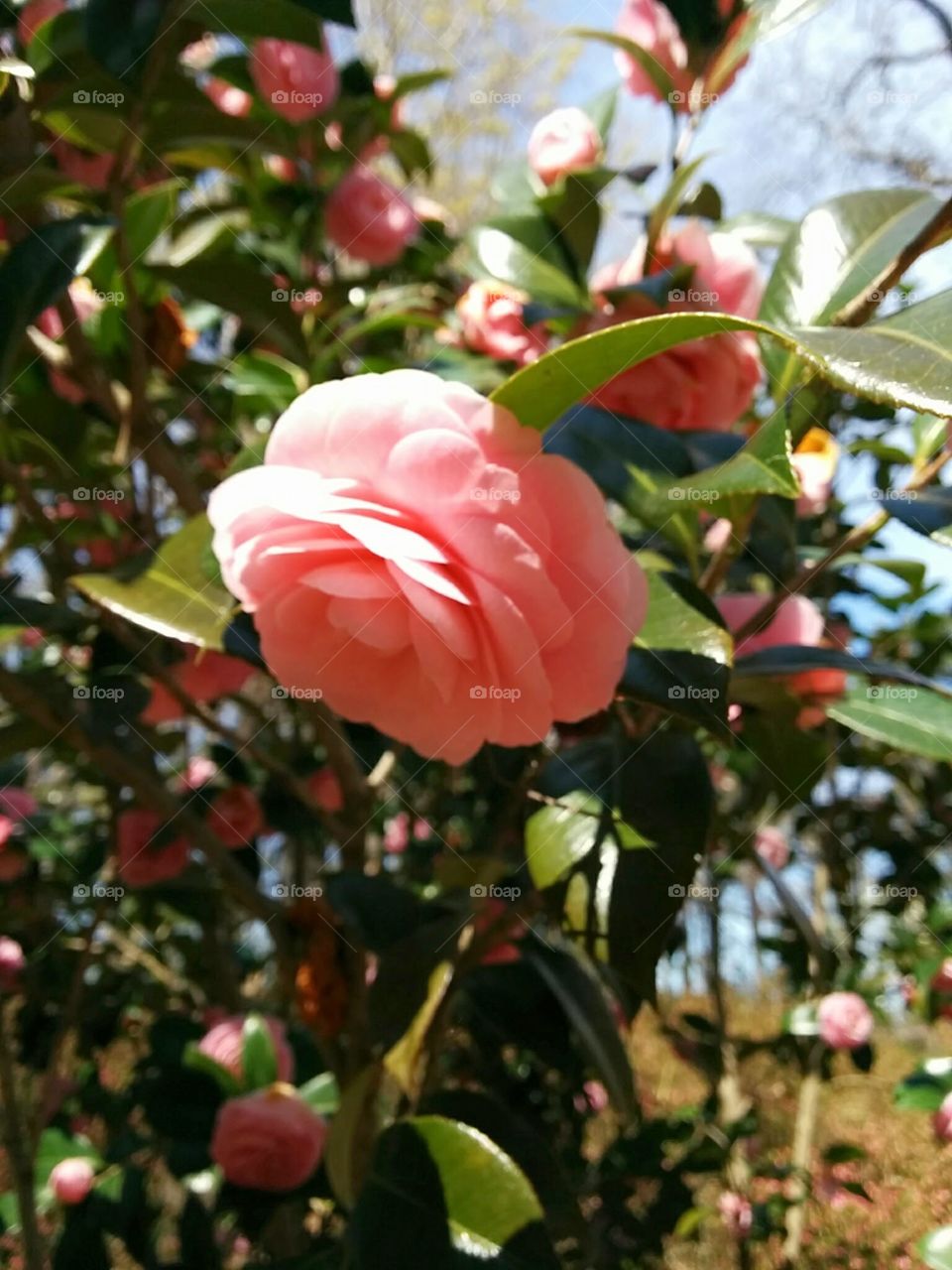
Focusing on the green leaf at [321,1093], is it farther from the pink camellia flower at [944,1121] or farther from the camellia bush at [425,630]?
the pink camellia flower at [944,1121]

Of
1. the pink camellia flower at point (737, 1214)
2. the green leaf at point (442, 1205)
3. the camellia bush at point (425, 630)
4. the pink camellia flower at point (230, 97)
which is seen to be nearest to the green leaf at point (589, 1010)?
the camellia bush at point (425, 630)

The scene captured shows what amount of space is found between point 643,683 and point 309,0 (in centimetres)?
48

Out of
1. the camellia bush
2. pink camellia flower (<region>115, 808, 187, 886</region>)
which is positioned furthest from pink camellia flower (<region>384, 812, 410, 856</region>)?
pink camellia flower (<region>115, 808, 187, 886</region>)

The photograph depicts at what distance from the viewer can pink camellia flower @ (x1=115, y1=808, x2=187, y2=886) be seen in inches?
38.8

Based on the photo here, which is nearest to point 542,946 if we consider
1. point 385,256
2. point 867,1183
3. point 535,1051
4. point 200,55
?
point 535,1051

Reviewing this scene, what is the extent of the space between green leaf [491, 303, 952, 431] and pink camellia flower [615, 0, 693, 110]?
51 centimetres

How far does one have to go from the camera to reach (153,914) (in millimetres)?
1385

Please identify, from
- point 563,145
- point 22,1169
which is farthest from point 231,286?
point 22,1169

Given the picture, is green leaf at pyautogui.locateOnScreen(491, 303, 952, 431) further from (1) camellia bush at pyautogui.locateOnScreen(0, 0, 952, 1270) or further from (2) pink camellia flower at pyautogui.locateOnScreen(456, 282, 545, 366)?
(2) pink camellia flower at pyautogui.locateOnScreen(456, 282, 545, 366)

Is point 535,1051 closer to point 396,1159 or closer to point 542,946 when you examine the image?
point 542,946

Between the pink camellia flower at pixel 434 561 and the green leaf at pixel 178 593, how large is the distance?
0.08 meters

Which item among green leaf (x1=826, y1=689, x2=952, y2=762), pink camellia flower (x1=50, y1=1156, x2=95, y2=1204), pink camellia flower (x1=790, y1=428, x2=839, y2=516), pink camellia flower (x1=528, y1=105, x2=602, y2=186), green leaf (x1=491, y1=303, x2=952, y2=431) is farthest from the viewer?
pink camellia flower (x1=50, y1=1156, x2=95, y2=1204)

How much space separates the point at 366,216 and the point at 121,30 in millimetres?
507

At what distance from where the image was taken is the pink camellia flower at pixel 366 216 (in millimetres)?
1107
